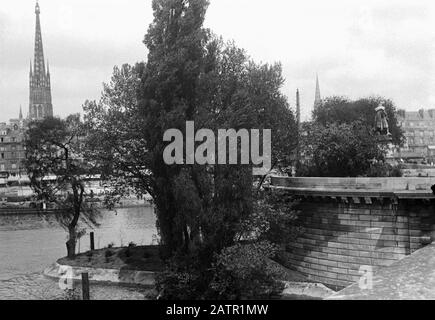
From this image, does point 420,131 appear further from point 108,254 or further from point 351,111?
point 108,254

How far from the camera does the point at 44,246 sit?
1882 inches

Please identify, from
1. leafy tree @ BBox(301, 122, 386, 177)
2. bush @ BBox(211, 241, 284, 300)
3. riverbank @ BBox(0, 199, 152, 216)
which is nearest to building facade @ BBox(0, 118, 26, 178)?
riverbank @ BBox(0, 199, 152, 216)

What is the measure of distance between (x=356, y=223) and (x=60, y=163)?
72.9ft

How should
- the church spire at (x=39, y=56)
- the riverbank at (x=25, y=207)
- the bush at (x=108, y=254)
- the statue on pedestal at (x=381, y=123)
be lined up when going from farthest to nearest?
the church spire at (x=39, y=56)
the riverbank at (x=25, y=207)
the bush at (x=108, y=254)
the statue on pedestal at (x=381, y=123)

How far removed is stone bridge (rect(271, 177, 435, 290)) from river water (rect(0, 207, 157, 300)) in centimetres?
974

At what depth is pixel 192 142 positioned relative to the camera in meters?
26.2

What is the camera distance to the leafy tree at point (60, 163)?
39.4 metres

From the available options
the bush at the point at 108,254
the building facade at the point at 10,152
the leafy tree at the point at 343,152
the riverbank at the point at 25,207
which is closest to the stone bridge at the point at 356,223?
the leafy tree at the point at 343,152

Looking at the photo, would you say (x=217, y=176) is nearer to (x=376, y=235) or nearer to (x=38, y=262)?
(x=376, y=235)

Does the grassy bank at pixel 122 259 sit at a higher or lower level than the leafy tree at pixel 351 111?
lower

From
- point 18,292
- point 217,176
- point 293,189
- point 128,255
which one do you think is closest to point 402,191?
point 293,189

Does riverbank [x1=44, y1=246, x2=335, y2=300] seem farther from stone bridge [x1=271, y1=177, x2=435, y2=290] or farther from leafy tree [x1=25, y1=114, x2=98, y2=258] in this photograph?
leafy tree [x1=25, y1=114, x2=98, y2=258]

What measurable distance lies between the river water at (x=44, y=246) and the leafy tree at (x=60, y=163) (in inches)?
170

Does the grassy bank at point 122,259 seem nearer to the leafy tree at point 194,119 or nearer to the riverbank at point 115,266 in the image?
the riverbank at point 115,266
